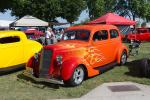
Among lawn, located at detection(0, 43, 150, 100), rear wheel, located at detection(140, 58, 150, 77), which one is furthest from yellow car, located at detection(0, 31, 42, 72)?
rear wheel, located at detection(140, 58, 150, 77)

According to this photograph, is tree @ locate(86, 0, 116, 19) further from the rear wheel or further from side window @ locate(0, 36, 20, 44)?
the rear wheel

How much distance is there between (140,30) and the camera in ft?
114

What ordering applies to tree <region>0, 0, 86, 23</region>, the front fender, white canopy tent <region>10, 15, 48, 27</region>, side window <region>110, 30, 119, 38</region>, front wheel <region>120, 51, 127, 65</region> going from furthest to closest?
tree <region>0, 0, 86, 23</region> → white canopy tent <region>10, 15, 48, 27</region> → front wheel <region>120, 51, 127, 65</region> → side window <region>110, 30, 119, 38</region> → the front fender

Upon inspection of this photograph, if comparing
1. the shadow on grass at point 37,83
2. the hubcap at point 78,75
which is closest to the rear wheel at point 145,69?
the hubcap at point 78,75

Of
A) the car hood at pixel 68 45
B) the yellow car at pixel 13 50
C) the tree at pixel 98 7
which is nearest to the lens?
the car hood at pixel 68 45

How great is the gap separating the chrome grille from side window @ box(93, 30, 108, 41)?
2001 millimetres

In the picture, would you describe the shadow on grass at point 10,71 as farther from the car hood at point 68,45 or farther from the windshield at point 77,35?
the car hood at point 68,45

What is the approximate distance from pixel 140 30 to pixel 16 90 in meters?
25.4

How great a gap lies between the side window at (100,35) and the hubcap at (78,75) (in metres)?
1.64

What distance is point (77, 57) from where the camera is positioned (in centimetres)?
1148

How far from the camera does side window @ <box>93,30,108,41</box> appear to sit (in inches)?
501

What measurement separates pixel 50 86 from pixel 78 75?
96 centimetres

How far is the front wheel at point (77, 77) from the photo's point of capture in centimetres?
1103

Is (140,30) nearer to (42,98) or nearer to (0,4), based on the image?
(0,4)
